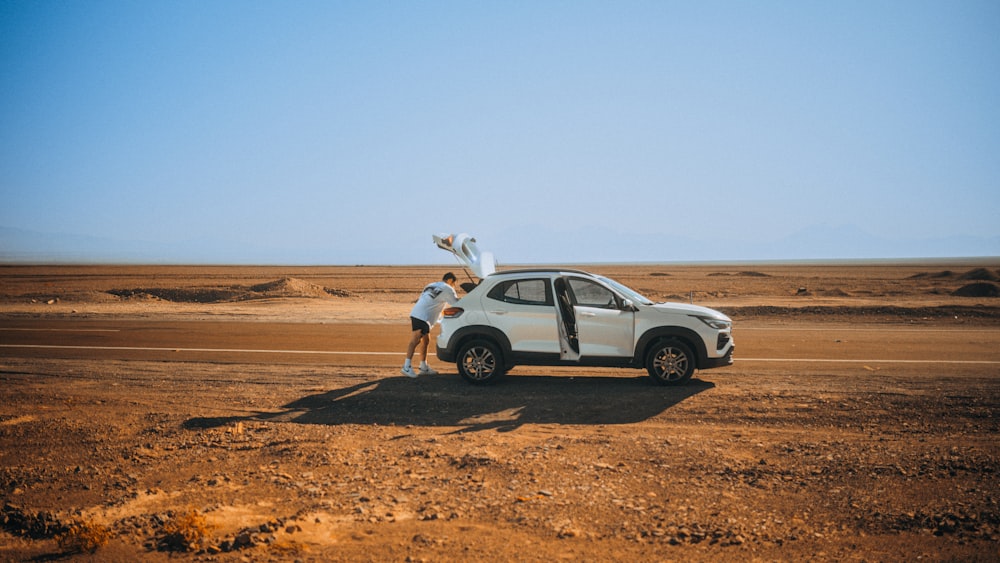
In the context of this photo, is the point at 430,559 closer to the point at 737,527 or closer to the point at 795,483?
the point at 737,527

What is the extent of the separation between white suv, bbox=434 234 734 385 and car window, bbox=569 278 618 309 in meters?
0.02

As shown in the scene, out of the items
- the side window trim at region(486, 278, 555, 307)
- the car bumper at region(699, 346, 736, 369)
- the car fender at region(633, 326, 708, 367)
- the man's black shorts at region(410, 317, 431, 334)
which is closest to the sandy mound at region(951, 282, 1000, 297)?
the car bumper at region(699, 346, 736, 369)

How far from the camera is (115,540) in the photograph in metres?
5.30

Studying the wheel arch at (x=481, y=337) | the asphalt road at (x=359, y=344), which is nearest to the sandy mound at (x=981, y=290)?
the asphalt road at (x=359, y=344)

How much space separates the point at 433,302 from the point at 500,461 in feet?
16.3

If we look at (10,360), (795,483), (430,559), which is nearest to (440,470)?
(430,559)

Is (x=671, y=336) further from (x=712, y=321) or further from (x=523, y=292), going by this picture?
(x=523, y=292)

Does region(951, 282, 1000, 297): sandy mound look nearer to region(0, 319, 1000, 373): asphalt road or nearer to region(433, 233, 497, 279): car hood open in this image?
region(0, 319, 1000, 373): asphalt road

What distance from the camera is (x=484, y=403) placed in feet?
31.8

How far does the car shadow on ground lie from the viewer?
8781 mm

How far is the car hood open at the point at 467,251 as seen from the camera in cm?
1155

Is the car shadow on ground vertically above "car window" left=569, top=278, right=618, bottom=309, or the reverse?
"car window" left=569, top=278, right=618, bottom=309

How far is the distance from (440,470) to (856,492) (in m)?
3.87

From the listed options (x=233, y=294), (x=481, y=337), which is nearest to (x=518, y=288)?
(x=481, y=337)
